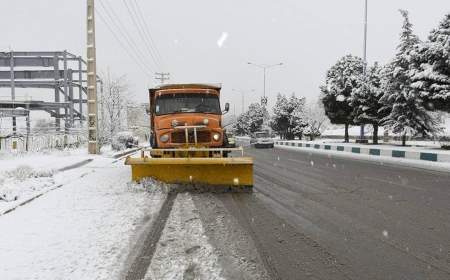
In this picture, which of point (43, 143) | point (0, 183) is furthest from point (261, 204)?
point (43, 143)

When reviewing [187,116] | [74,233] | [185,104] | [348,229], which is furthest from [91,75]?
[348,229]

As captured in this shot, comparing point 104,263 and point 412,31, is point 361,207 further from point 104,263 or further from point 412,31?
point 412,31

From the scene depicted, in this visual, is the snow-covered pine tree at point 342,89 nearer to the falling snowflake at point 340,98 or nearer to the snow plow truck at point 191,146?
the falling snowflake at point 340,98

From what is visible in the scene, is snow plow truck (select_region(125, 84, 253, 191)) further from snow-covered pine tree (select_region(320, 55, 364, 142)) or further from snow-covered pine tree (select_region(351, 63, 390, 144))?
snow-covered pine tree (select_region(320, 55, 364, 142))

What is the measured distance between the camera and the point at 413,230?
509 cm

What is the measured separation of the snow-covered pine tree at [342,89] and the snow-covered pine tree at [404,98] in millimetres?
8542

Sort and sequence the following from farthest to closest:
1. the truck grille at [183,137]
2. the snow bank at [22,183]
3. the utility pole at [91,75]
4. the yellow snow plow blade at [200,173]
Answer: the utility pole at [91,75], the truck grille at [183,137], the yellow snow plow blade at [200,173], the snow bank at [22,183]

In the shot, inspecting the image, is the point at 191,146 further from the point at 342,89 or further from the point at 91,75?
the point at 342,89

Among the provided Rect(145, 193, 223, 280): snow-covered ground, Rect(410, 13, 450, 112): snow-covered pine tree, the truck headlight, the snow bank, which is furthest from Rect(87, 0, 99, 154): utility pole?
Rect(410, 13, 450, 112): snow-covered pine tree

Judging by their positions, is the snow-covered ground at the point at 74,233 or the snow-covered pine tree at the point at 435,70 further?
the snow-covered pine tree at the point at 435,70

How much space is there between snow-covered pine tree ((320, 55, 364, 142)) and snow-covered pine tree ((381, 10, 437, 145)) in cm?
854

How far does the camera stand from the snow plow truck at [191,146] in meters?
8.34

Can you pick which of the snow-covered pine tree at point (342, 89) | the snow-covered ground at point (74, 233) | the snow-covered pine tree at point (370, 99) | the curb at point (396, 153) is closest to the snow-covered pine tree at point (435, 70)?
the curb at point (396, 153)

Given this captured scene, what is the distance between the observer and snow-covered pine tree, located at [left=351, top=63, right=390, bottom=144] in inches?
1335
